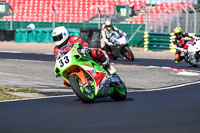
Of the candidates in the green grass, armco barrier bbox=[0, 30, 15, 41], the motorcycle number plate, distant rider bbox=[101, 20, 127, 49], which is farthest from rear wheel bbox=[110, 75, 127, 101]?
armco barrier bbox=[0, 30, 15, 41]

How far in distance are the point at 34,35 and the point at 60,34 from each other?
90.7 feet

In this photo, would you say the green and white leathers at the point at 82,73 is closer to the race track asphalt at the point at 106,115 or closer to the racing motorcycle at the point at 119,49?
the race track asphalt at the point at 106,115

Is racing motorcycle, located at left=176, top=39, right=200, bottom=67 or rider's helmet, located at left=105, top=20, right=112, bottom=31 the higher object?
rider's helmet, located at left=105, top=20, right=112, bottom=31

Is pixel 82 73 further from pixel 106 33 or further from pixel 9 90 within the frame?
pixel 106 33

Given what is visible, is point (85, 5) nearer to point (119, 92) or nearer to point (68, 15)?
point (68, 15)

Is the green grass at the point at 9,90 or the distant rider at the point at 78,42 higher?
the distant rider at the point at 78,42

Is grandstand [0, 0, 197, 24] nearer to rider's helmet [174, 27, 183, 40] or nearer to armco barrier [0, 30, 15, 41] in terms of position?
armco barrier [0, 30, 15, 41]

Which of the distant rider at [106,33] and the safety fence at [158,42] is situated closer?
the distant rider at [106,33]

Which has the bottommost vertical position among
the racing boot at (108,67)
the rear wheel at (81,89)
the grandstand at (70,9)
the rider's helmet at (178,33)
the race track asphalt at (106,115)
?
the race track asphalt at (106,115)

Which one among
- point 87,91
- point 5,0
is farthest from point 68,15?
point 87,91

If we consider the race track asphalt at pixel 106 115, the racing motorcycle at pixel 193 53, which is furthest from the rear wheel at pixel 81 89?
the racing motorcycle at pixel 193 53

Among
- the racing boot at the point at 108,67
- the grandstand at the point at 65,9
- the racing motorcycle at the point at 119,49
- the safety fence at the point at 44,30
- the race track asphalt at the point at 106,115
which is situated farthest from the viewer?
the grandstand at the point at 65,9

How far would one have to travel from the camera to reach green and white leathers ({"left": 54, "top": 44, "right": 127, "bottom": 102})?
9.47 meters

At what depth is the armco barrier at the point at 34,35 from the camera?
3706 cm
